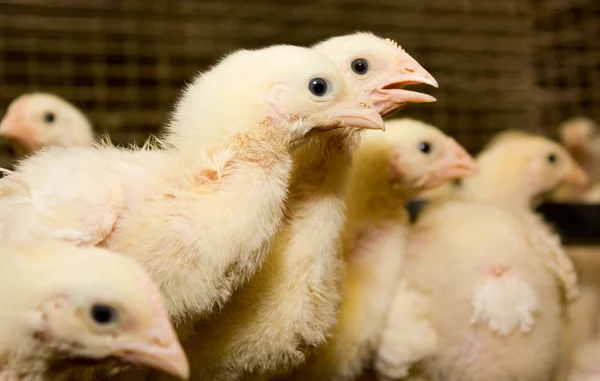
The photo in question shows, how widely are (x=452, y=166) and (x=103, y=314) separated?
95cm

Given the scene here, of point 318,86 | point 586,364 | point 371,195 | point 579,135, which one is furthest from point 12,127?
A: point 579,135

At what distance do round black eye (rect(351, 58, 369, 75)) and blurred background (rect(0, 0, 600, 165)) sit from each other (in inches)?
62.6

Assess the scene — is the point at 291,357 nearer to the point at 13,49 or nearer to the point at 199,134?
the point at 199,134

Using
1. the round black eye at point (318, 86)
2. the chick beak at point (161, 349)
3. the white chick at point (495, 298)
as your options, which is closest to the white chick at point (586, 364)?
the white chick at point (495, 298)

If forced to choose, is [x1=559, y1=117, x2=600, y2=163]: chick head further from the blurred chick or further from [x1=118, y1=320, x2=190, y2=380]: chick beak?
[x1=118, y1=320, x2=190, y2=380]: chick beak

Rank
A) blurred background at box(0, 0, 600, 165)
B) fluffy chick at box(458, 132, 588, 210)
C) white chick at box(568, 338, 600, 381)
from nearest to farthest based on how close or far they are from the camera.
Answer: white chick at box(568, 338, 600, 381) < fluffy chick at box(458, 132, 588, 210) < blurred background at box(0, 0, 600, 165)

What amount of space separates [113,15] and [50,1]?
0.25 metres

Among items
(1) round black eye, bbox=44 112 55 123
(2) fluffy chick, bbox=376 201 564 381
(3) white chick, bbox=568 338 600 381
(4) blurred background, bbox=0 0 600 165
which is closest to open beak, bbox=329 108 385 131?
(2) fluffy chick, bbox=376 201 564 381

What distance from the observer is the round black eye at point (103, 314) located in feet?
2.42

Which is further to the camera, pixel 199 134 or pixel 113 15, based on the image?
pixel 113 15

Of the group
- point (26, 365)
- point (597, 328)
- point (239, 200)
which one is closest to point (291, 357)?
point (239, 200)

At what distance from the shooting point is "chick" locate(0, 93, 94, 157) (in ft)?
5.63

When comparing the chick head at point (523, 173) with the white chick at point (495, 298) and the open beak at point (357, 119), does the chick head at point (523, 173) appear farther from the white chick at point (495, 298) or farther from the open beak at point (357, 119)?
the open beak at point (357, 119)

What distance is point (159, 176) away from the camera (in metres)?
0.97
